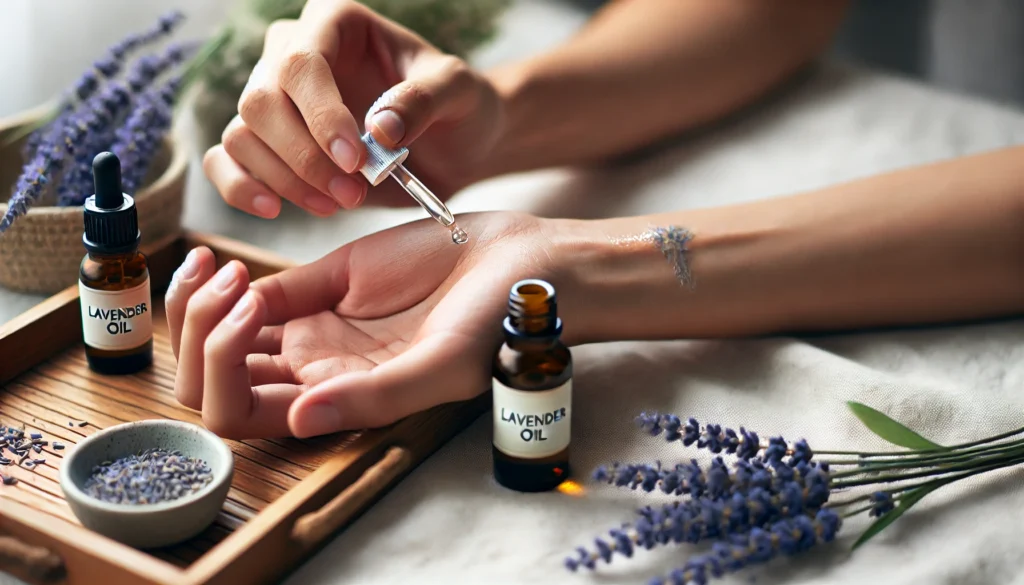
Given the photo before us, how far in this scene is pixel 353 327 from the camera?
3.12 feet

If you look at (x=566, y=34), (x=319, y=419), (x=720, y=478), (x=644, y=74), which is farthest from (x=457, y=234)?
(x=566, y=34)

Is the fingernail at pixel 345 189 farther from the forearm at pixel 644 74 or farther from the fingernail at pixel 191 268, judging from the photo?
the forearm at pixel 644 74

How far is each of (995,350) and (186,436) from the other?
2.34ft

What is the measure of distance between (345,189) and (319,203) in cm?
6

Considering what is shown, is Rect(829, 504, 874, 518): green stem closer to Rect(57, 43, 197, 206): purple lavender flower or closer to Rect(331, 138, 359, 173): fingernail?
Rect(331, 138, 359, 173): fingernail

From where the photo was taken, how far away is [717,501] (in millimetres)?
743

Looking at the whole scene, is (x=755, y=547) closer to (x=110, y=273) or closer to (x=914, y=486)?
(x=914, y=486)

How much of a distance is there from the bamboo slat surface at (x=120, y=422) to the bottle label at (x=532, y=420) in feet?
0.45

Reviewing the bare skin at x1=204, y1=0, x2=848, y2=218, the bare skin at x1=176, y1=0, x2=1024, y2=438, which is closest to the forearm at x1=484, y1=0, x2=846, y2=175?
the bare skin at x1=204, y1=0, x2=848, y2=218

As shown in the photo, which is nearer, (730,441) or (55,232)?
(730,441)

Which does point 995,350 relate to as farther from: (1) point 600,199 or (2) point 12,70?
(2) point 12,70

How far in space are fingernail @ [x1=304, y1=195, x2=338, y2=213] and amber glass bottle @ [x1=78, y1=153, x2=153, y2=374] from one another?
154 mm

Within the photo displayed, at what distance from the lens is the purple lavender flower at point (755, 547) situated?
0.68m

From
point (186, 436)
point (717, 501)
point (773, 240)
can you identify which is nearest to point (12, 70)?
point (186, 436)
